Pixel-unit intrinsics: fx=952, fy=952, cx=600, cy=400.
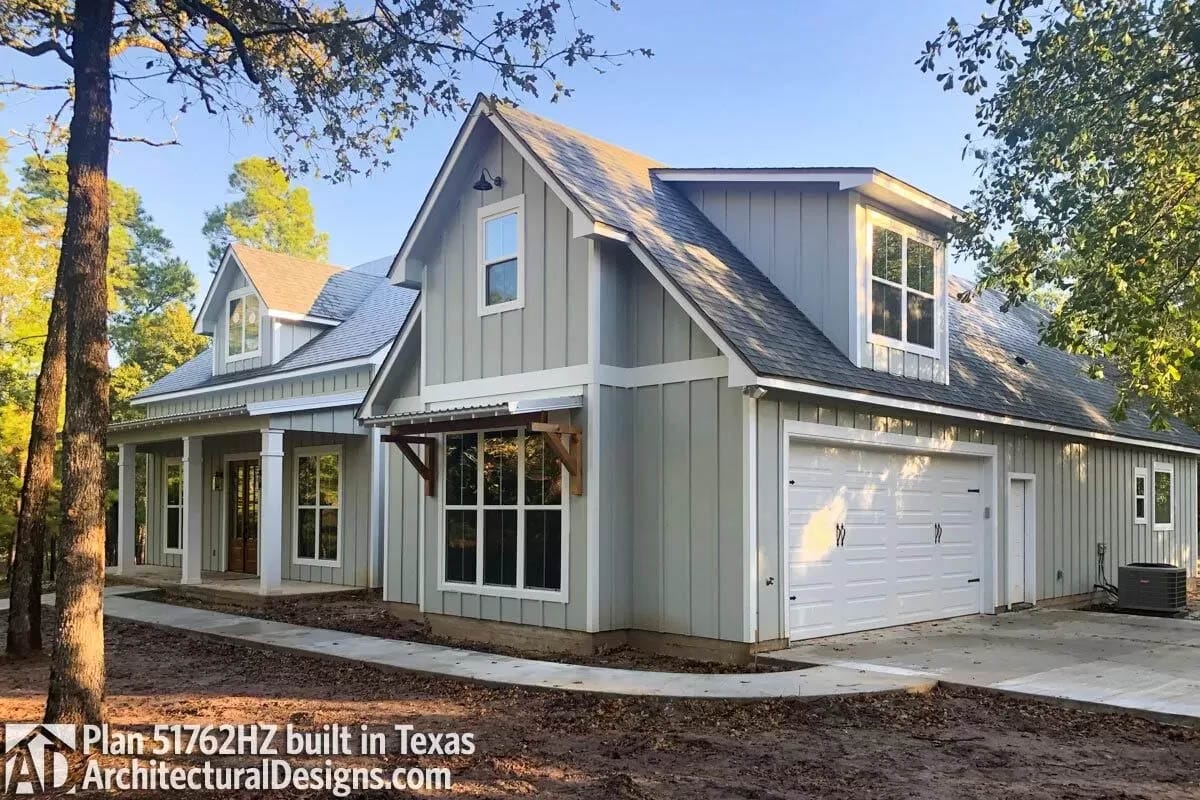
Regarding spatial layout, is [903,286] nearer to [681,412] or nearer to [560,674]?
[681,412]

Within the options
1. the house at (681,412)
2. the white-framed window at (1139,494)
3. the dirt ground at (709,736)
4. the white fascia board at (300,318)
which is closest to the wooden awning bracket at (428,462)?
the house at (681,412)

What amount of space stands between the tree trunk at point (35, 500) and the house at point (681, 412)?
343 centimetres

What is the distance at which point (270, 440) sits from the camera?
1456 centimetres

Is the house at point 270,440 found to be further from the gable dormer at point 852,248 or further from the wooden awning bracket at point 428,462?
the gable dormer at point 852,248

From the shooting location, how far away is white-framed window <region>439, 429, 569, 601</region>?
10.1m

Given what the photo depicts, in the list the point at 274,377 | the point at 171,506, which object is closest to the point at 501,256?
the point at 274,377

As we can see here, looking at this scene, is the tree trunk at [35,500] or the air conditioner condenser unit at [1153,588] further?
the air conditioner condenser unit at [1153,588]

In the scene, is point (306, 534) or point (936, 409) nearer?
point (936, 409)

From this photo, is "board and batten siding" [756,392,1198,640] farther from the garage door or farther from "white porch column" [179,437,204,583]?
"white porch column" [179,437,204,583]

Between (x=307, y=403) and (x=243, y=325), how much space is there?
409cm

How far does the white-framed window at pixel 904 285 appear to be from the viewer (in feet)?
36.2

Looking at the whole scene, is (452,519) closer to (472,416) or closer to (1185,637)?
(472,416)

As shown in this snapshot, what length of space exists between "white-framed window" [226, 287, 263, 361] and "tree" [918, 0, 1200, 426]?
13.5 metres

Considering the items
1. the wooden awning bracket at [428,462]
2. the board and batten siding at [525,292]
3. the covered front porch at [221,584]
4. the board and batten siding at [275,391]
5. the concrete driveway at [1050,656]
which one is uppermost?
the board and batten siding at [525,292]
